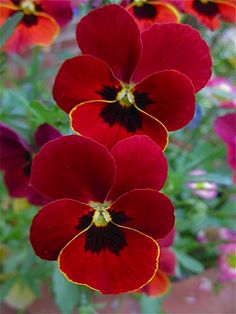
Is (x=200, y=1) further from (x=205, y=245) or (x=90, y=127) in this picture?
(x=205, y=245)

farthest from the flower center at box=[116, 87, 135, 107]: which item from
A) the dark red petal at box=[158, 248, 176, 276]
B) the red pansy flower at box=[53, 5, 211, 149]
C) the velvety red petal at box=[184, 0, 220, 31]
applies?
the dark red petal at box=[158, 248, 176, 276]

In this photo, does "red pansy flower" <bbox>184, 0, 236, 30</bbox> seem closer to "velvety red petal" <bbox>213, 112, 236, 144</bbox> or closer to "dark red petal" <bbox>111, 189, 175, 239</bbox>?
"velvety red petal" <bbox>213, 112, 236, 144</bbox>

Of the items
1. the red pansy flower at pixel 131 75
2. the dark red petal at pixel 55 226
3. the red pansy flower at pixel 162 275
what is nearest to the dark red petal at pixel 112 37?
the red pansy flower at pixel 131 75

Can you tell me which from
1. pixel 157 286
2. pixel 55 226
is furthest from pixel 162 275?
pixel 55 226

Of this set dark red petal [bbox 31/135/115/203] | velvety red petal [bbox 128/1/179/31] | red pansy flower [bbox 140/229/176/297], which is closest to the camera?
dark red petal [bbox 31/135/115/203]

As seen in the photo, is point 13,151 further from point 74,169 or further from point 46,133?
point 74,169

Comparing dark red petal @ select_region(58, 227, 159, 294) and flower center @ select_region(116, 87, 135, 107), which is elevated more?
flower center @ select_region(116, 87, 135, 107)
